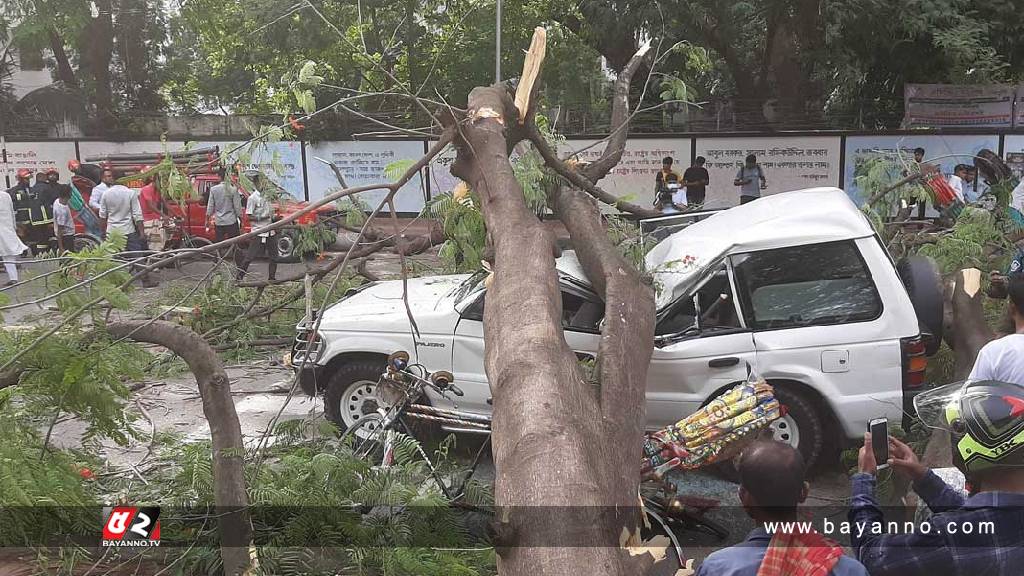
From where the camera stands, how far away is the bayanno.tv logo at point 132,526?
13.6 ft

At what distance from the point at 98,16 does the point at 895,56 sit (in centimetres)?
1867

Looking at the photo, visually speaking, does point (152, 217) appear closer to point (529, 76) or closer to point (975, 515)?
point (529, 76)

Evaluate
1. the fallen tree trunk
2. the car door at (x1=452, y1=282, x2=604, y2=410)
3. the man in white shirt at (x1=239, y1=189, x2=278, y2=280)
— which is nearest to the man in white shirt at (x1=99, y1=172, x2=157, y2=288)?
the man in white shirt at (x1=239, y1=189, x2=278, y2=280)

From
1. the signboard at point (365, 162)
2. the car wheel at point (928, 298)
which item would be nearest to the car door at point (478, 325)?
the car wheel at point (928, 298)

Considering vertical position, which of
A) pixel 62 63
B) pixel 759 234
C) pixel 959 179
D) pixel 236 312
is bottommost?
pixel 236 312

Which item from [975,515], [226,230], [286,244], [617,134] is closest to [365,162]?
[286,244]

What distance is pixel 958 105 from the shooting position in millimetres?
15703

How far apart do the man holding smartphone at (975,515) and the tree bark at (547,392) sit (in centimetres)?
78

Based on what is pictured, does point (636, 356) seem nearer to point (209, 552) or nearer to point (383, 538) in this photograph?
point (383, 538)

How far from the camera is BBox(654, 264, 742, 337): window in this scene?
5.76 metres

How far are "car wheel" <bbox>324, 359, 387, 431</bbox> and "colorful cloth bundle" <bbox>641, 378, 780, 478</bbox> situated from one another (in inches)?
94.9

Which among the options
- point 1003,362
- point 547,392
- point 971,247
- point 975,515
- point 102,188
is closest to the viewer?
point 975,515

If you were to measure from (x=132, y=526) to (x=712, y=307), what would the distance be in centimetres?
384

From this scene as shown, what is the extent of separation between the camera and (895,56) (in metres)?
16.7
